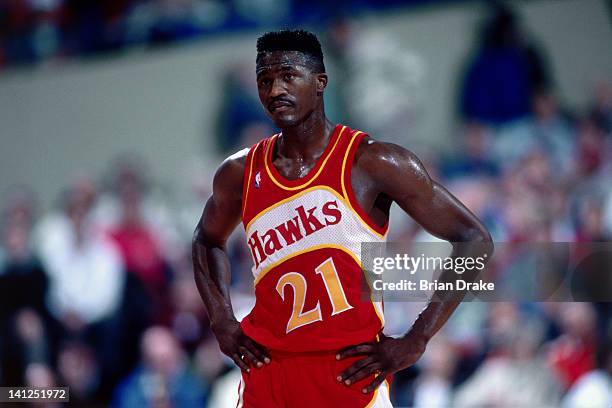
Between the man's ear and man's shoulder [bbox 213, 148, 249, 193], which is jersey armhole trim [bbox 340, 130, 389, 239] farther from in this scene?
man's shoulder [bbox 213, 148, 249, 193]

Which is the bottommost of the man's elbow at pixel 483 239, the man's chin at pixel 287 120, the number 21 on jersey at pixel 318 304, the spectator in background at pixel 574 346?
the spectator in background at pixel 574 346

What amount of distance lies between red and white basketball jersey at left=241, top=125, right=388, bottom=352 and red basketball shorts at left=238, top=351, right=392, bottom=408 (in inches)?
2.1

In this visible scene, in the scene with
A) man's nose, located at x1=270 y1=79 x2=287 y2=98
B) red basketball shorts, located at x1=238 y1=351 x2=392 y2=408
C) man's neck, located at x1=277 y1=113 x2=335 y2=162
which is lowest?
red basketball shorts, located at x1=238 y1=351 x2=392 y2=408

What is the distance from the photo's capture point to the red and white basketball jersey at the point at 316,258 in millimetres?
4250

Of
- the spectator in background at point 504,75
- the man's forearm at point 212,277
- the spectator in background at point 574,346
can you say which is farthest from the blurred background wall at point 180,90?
the man's forearm at point 212,277

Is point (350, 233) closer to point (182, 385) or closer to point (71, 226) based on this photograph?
point (182, 385)

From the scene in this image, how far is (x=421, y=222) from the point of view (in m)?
4.34

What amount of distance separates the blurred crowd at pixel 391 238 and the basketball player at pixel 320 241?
337cm

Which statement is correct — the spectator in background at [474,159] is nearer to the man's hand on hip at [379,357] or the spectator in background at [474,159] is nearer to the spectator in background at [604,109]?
the spectator in background at [604,109]

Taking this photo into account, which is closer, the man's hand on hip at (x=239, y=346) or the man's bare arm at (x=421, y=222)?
the man's bare arm at (x=421, y=222)

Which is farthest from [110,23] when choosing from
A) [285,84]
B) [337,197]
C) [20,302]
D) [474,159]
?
[337,197]

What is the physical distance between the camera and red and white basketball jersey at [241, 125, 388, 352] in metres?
4.25

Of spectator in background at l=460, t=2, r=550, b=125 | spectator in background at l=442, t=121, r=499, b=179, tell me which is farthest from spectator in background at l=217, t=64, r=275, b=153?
spectator in background at l=460, t=2, r=550, b=125

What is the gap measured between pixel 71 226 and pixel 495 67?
13.6 feet
